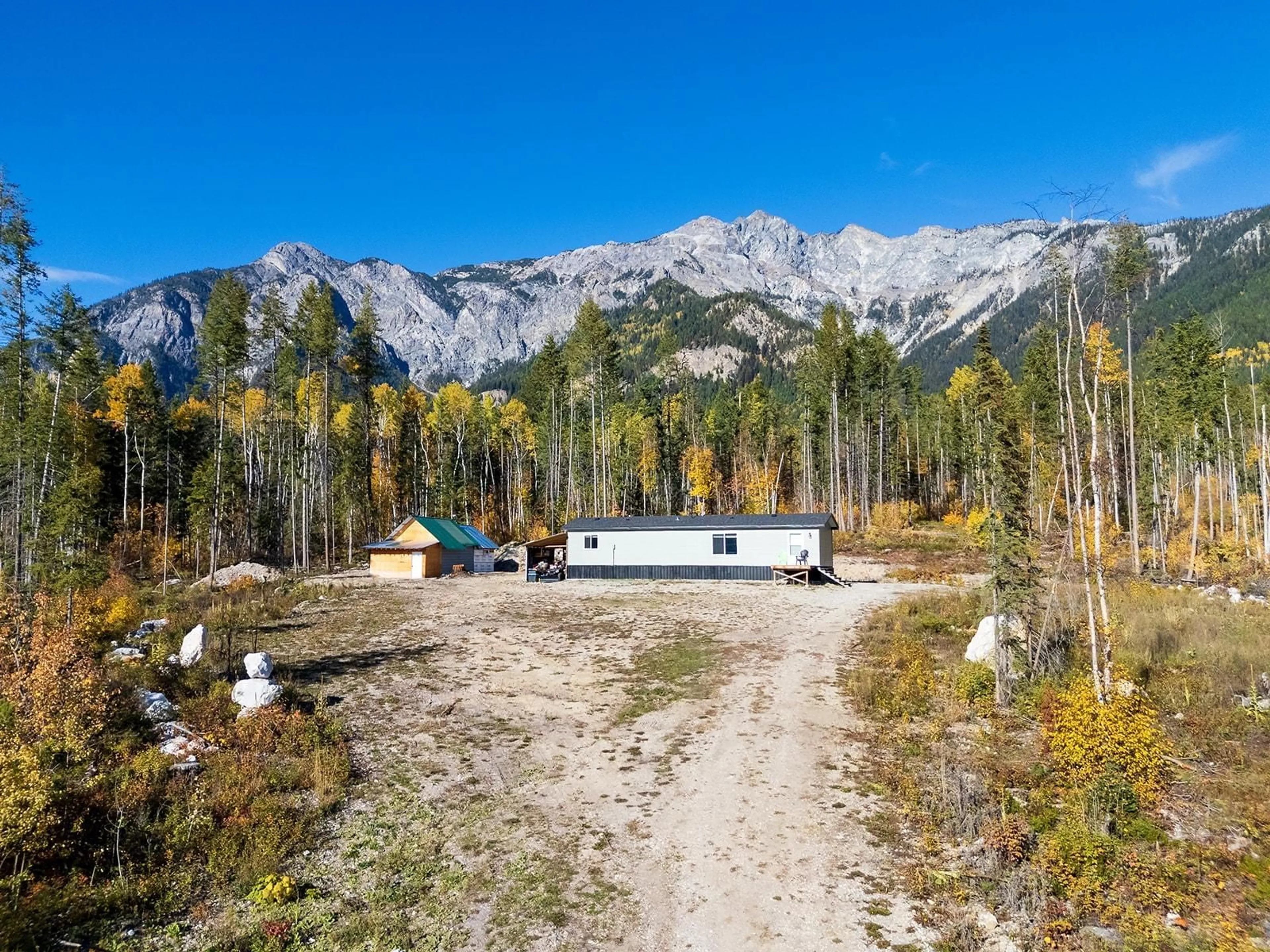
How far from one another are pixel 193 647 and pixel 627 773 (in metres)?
10.4

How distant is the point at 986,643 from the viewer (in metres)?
13.5

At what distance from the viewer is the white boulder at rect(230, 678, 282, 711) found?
1117 cm

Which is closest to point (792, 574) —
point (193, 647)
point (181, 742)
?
point (193, 647)

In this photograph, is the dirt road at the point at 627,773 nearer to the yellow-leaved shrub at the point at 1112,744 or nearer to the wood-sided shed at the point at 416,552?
the yellow-leaved shrub at the point at 1112,744

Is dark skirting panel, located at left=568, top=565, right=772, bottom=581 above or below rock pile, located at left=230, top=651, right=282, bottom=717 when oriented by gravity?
below

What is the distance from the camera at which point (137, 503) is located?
39781 mm

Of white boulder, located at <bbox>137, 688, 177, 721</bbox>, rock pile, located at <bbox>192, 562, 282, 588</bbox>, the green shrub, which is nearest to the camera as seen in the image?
white boulder, located at <bbox>137, 688, 177, 721</bbox>

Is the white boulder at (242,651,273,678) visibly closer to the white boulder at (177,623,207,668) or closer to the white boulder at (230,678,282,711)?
the white boulder at (230,678,282,711)

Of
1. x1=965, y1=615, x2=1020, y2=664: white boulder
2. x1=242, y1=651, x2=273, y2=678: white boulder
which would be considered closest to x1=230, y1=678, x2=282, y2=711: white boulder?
x1=242, y1=651, x2=273, y2=678: white boulder

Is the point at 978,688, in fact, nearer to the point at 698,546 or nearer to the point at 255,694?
the point at 255,694

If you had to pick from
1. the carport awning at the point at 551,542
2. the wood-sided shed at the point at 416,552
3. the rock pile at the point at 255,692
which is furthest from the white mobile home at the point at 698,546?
the rock pile at the point at 255,692

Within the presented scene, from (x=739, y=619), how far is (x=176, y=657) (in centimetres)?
1536

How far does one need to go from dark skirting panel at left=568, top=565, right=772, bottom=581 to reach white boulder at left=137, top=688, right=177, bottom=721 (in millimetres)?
22733

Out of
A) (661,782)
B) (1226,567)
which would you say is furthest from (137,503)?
(1226,567)
